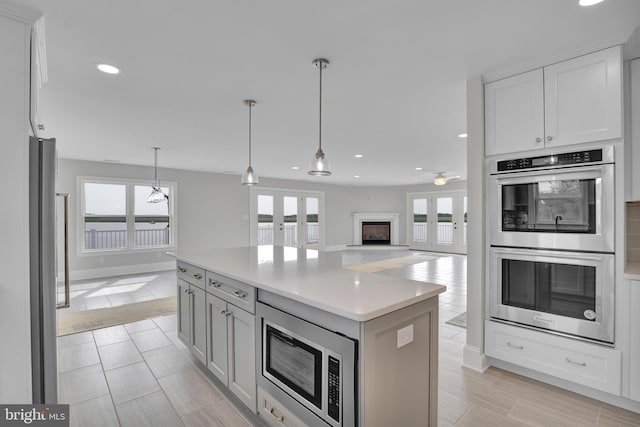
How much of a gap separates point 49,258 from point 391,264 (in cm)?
713

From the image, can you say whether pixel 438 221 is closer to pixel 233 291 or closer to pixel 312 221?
pixel 312 221

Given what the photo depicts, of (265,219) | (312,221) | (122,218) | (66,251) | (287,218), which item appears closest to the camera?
(66,251)

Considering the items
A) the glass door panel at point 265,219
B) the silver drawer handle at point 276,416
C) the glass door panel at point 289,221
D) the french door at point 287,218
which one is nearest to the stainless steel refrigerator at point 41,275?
the silver drawer handle at point 276,416

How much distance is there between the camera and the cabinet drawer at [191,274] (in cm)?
241

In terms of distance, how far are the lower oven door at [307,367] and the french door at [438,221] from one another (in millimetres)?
9437

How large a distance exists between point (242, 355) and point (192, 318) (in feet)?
2.82

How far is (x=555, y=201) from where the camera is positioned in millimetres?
2158

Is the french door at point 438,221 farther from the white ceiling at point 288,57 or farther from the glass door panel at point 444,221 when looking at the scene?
the white ceiling at point 288,57

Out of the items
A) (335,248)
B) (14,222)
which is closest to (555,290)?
(14,222)

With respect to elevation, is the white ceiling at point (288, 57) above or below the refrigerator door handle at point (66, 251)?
above

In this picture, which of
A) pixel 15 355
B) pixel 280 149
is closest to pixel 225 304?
pixel 15 355

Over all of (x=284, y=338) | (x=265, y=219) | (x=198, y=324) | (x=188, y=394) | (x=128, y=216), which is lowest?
(x=188, y=394)

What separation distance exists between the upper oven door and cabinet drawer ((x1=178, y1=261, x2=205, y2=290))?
7.81 feet

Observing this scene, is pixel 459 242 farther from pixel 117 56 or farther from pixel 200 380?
pixel 117 56
